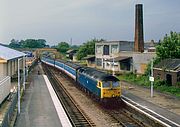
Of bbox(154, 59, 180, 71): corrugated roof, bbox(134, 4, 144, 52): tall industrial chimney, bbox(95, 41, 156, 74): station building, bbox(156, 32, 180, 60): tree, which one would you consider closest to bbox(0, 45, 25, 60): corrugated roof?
bbox(95, 41, 156, 74): station building

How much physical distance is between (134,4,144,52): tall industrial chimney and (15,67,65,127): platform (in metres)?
31.7

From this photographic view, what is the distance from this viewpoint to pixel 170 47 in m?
38.6

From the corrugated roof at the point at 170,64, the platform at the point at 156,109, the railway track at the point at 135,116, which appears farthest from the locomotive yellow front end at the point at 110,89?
the corrugated roof at the point at 170,64

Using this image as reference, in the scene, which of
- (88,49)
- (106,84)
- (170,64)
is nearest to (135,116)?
(106,84)

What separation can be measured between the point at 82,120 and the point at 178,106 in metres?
8.54

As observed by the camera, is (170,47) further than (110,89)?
Yes

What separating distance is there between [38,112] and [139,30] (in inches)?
1616

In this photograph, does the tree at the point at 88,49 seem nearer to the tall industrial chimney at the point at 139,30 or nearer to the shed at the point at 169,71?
the tall industrial chimney at the point at 139,30

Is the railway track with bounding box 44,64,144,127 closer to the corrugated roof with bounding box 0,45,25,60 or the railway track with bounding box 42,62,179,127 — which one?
the railway track with bounding box 42,62,179,127

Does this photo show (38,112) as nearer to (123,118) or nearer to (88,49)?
(123,118)

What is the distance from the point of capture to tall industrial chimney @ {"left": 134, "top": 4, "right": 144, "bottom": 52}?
5841 centimetres

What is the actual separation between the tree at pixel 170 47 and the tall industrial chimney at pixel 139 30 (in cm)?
1880

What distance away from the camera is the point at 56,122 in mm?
18484

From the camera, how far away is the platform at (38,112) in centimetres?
1827
